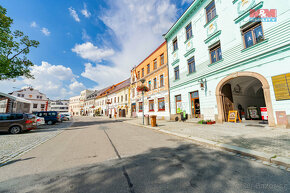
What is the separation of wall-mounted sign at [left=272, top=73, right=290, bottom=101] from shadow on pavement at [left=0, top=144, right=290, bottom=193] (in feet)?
19.9

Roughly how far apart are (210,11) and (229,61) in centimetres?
552

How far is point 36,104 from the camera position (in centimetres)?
4709

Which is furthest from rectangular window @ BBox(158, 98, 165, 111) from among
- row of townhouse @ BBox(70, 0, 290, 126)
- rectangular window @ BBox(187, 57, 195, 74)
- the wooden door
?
the wooden door

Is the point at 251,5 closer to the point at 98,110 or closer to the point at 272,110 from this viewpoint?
the point at 272,110

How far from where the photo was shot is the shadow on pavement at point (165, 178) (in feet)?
7.19

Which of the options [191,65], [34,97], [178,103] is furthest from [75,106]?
[191,65]

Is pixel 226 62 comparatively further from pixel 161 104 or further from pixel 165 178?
pixel 165 178

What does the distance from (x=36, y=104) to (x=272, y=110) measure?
64523 millimetres

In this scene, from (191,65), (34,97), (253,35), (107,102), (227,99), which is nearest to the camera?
(253,35)

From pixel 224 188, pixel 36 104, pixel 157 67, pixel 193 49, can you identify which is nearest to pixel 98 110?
pixel 36 104

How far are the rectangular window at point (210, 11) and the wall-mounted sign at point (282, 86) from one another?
24.7ft

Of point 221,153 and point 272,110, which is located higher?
point 272,110

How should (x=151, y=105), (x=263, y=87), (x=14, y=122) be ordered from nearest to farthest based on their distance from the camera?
(x=263, y=87), (x=14, y=122), (x=151, y=105)

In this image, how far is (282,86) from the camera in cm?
661
